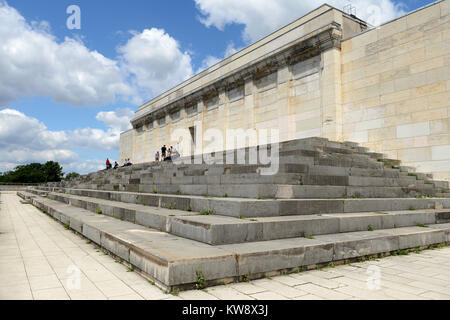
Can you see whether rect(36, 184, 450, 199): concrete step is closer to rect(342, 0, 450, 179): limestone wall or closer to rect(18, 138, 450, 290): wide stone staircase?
rect(18, 138, 450, 290): wide stone staircase

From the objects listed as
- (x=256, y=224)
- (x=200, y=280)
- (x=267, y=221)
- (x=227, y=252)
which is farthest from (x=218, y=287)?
(x=267, y=221)

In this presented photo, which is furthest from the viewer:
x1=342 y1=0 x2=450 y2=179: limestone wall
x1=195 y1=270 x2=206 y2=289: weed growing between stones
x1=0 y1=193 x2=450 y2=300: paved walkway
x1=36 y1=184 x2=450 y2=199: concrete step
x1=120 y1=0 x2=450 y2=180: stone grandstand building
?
x1=120 y1=0 x2=450 y2=180: stone grandstand building

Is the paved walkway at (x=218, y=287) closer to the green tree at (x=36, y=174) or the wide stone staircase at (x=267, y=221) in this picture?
the wide stone staircase at (x=267, y=221)

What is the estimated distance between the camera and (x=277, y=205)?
6680 millimetres

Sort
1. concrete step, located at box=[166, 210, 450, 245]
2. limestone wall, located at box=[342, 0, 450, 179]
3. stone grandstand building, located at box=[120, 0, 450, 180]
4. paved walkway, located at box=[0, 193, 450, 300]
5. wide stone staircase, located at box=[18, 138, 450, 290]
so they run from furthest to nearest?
stone grandstand building, located at box=[120, 0, 450, 180] → limestone wall, located at box=[342, 0, 450, 179] → concrete step, located at box=[166, 210, 450, 245] → wide stone staircase, located at box=[18, 138, 450, 290] → paved walkway, located at box=[0, 193, 450, 300]

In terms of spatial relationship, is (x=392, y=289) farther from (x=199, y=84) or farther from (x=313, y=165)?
(x=199, y=84)

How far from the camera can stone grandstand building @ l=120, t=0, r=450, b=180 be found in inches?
523

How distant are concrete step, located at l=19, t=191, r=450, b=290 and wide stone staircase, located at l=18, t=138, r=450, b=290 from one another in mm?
14

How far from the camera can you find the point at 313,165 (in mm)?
9336

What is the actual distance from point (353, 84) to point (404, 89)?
8.50 ft

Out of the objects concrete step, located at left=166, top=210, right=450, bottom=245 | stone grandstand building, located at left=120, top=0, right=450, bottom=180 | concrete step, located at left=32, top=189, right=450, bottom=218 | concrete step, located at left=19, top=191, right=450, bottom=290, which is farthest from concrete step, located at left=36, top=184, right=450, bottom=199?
stone grandstand building, located at left=120, top=0, right=450, bottom=180

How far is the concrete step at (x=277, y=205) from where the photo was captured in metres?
6.37

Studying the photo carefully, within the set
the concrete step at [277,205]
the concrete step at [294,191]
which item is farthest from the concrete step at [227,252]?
the concrete step at [294,191]

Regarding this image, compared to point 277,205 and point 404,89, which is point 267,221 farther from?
point 404,89
